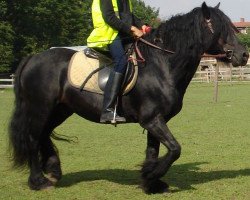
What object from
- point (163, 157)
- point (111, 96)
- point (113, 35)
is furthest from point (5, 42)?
point (163, 157)

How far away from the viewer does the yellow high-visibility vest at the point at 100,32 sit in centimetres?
745

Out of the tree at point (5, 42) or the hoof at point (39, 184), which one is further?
the tree at point (5, 42)

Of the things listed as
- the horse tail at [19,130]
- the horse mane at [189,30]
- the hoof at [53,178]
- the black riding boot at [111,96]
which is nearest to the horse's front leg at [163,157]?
the black riding boot at [111,96]

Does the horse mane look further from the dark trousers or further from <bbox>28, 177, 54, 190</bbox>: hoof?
<bbox>28, 177, 54, 190</bbox>: hoof

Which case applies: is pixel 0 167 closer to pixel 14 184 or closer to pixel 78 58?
pixel 14 184

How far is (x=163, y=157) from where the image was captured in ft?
23.6

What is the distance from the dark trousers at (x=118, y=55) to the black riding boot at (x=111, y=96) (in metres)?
0.09

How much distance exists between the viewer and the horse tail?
25.9ft

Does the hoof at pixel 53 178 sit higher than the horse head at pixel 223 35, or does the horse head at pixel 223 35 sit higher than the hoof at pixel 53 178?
the horse head at pixel 223 35

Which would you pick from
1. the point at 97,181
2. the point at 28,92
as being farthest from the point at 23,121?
the point at 97,181

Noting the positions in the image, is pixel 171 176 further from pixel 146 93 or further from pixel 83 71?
pixel 83 71

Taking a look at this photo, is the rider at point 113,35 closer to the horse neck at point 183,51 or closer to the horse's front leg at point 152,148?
the horse neck at point 183,51

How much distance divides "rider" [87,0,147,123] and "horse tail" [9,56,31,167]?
1355 mm

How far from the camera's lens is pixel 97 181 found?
8203mm
